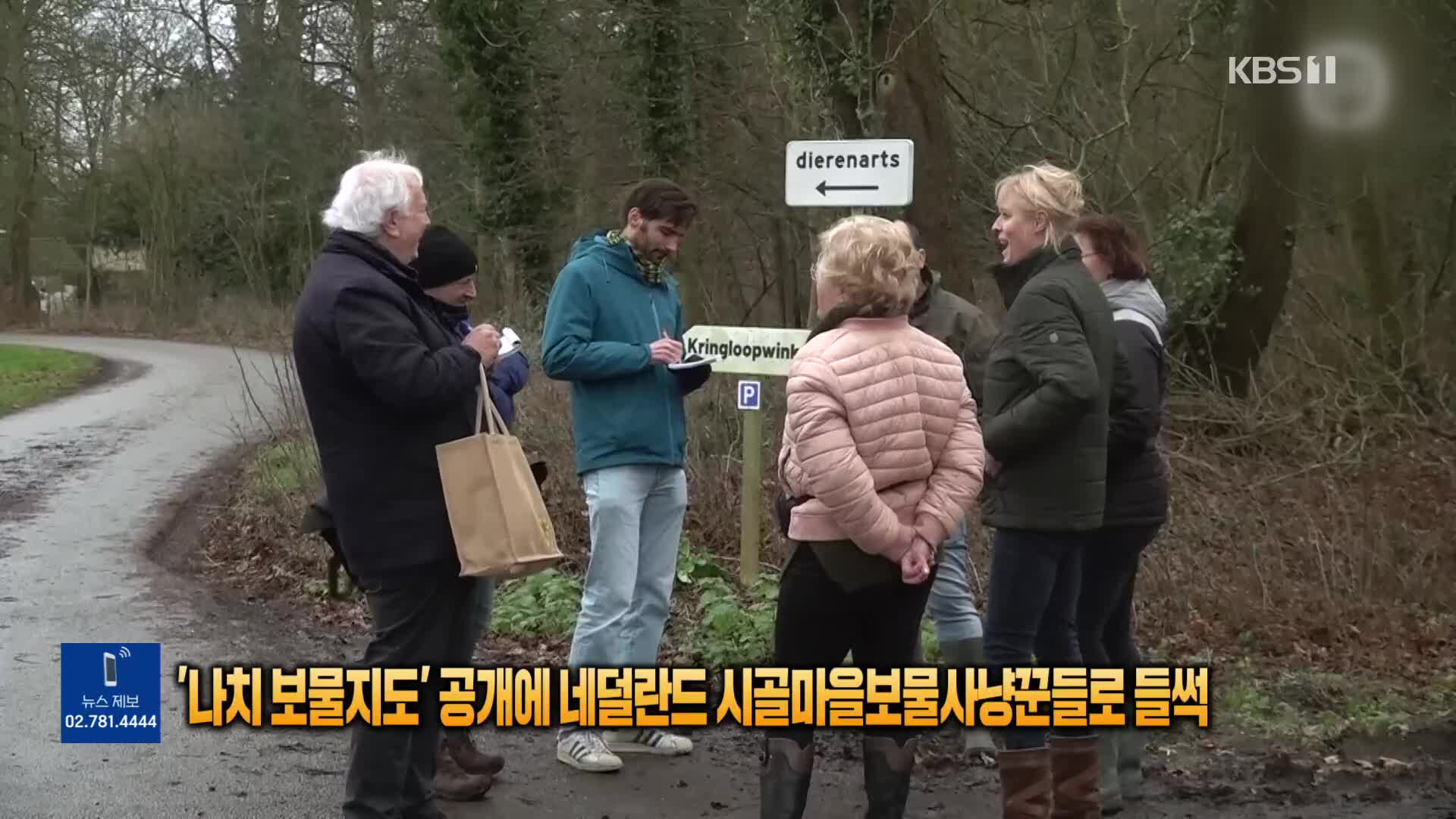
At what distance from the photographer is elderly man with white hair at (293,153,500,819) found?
4031 millimetres

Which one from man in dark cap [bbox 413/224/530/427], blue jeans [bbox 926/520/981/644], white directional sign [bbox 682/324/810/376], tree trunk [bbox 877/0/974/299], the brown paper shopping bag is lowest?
blue jeans [bbox 926/520/981/644]

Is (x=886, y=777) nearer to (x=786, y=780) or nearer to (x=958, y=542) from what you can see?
(x=786, y=780)

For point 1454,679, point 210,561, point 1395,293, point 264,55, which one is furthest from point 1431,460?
point 264,55

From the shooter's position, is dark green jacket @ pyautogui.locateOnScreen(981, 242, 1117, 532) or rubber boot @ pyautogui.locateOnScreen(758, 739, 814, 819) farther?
dark green jacket @ pyautogui.locateOnScreen(981, 242, 1117, 532)

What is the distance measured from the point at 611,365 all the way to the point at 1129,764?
2179mm

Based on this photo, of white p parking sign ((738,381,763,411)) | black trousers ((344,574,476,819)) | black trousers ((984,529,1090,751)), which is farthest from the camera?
white p parking sign ((738,381,763,411))

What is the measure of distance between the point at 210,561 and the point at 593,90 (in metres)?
8.98

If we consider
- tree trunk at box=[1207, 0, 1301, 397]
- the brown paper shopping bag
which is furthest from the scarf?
tree trunk at box=[1207, 0, 1301, 397]

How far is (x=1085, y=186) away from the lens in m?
12.1

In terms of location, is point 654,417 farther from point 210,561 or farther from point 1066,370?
point 210,561

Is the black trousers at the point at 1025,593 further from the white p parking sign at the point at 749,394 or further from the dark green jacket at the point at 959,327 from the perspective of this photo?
the white p parking sign at the point at 749,394

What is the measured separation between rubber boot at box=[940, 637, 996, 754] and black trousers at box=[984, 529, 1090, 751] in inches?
40.5

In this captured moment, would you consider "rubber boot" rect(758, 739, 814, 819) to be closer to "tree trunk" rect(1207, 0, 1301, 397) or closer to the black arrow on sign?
the black arrow on sign

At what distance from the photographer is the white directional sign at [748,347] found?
675 cm
